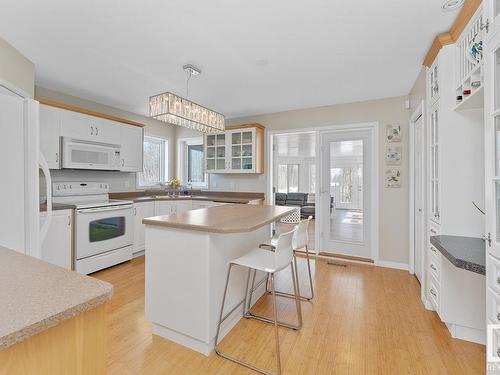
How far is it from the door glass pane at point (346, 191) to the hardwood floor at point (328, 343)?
1.37 metres

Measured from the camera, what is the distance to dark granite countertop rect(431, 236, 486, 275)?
4.60 ft

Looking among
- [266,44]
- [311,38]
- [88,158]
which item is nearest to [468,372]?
[311,38]

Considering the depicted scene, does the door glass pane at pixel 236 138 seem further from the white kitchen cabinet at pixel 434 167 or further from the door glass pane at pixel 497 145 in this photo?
the door glass pane at pixel 497 145

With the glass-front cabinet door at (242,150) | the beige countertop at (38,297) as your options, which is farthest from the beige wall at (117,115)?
the beige countertop at (38,297)

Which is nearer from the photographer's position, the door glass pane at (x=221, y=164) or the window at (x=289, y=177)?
the door glass pane at (x=221, y=164)

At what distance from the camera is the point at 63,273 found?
77 centimetres

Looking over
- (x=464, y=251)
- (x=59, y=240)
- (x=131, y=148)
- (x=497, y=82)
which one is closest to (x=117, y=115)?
(x=131, y=148)

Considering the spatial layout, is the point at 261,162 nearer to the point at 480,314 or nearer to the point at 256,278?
the point at 256,278

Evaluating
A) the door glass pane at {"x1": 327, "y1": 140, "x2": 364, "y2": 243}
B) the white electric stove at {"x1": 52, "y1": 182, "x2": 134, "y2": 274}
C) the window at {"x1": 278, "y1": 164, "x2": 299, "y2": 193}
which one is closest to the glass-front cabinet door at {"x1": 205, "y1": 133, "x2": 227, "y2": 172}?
the white electric stove at {"x1": 52, "y1": 182, "x2": 134, "y2": 274}

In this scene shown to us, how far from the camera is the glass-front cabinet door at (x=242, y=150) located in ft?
14.3

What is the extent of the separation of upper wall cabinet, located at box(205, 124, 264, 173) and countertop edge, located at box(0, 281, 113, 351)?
3784 millimetres

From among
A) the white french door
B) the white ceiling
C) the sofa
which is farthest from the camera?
the sofa

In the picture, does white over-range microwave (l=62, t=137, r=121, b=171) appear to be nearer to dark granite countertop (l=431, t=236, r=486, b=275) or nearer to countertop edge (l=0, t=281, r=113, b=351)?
countertop edge (l=0, t=281, r=113, b=351)

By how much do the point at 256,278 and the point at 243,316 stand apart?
40 cm
